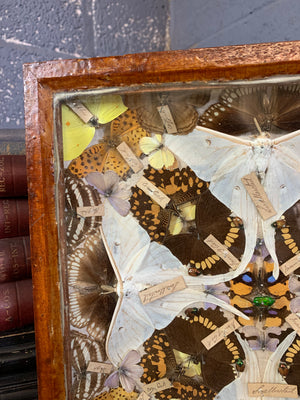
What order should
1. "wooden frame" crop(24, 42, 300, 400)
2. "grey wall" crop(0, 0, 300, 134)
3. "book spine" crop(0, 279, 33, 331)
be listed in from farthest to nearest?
1. "grey wall" crop(0, 0, 300, 134)
2. "book spine" crop(0, 279, 33, 331)
3. "wooden frame" crop(24, 42, 300, 400)

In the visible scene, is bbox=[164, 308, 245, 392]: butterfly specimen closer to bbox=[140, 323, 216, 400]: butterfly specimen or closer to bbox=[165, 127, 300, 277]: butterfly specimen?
bbox=[140, 323, 216, 400]: butterfly specimen

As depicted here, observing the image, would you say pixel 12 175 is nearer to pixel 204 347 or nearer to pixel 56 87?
pixel 56 87

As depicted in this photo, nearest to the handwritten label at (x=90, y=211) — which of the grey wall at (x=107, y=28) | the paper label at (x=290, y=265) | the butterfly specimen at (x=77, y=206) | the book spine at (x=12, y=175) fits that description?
the butterfly specimen at (x=77, y=206)

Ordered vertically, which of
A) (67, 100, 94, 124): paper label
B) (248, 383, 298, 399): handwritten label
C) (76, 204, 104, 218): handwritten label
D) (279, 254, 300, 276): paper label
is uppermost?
(67, 100, 94, 124): paper label

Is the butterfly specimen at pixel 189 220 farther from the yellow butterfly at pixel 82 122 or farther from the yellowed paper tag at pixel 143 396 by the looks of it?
the yellowed paper tag at pixel 143 396

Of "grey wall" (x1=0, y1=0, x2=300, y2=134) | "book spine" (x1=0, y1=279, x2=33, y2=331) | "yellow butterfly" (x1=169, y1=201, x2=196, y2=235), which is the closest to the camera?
"yellow butterfly" (x1=169, y1=201, x2=196, y2=235)

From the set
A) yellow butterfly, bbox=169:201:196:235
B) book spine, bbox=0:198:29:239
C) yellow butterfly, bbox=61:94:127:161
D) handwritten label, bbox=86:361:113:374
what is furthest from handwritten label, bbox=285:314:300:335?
book spine, bbox=0:198:29:239

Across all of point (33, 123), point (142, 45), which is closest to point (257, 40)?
point (142, 45)
